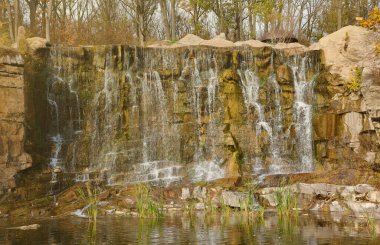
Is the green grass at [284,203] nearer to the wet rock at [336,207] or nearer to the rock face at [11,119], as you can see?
the wet rock at [336,207]

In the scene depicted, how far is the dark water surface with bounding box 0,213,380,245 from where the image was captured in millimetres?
12755

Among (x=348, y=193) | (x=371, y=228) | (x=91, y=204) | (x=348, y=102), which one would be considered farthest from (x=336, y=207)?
(x=91, y=204)

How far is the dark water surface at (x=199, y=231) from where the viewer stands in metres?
12.8

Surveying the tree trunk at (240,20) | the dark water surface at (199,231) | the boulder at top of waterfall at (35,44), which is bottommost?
the dark water surface at (199,231)

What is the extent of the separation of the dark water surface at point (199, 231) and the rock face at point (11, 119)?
11.5ft

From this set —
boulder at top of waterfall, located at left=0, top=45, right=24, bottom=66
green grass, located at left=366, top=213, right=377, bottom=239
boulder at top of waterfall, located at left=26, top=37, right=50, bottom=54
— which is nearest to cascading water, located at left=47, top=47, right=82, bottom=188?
boulder at top of waterfall, located at left=26, top=37, right=50, bottom=54

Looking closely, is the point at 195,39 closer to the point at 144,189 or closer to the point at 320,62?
the point at 320,62

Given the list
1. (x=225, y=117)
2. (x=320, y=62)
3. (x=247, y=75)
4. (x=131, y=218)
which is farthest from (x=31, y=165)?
(x=320, y=62)

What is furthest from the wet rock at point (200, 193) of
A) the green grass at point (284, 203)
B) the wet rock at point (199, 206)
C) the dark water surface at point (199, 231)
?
the green grass at point (284, 203)

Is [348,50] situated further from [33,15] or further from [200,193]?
[33,15]

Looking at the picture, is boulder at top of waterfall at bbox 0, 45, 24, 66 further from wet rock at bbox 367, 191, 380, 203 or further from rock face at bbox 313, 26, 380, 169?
wet rock at bbox 367, 191, 380, 203

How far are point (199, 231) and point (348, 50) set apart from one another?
1457 cm

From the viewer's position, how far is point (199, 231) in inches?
557

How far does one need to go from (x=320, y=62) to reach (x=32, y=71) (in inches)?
491
